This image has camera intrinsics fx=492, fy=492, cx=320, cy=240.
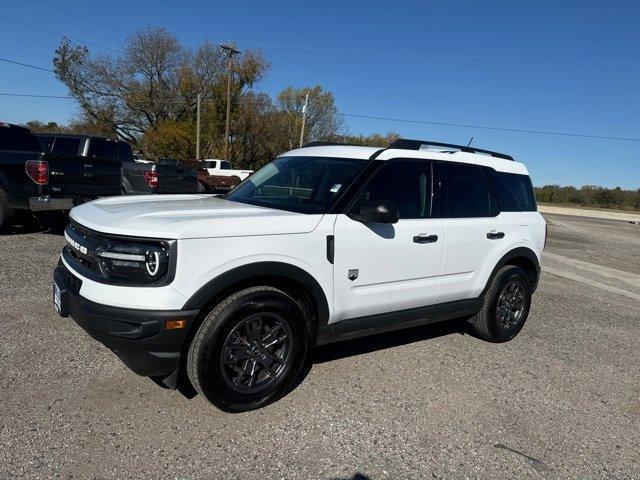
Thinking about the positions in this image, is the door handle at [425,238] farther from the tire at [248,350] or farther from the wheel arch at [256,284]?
the tire at [248,350]

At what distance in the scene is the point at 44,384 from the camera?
3426mm

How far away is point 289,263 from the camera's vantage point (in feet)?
10.9

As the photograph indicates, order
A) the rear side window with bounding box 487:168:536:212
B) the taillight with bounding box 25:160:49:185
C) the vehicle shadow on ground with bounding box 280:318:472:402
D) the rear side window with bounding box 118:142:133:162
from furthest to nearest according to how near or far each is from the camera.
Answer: the rear side window with bounding box 118:142:133:162 < the taillight with bounding box 25:160:49:185 < the rear side window with bounding box 487:168:536:212 < the vehicle shadow on ground with bounding box 280:318:472:402

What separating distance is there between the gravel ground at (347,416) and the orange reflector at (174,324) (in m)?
0.66

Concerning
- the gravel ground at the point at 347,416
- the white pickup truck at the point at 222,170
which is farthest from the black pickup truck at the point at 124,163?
the white pickup truck at the point at 222,170

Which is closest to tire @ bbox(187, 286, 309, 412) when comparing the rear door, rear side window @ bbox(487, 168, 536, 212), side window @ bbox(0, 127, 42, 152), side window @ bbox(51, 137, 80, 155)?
the rear door

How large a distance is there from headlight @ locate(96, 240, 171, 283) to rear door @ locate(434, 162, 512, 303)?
7.88ft

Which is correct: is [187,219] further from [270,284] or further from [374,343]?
[374,343]

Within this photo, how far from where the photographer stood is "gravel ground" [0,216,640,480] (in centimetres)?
277

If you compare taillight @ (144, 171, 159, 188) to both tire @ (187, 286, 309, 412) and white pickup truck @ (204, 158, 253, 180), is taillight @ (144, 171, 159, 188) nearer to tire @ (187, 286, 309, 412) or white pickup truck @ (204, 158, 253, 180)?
tire @ (187, 286, 309, 412)

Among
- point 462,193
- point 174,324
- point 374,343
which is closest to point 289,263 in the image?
point 174,324

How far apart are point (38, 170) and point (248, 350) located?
6168mm

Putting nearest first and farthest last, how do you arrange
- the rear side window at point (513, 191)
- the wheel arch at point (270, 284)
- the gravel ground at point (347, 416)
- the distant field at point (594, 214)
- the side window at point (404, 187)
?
the gravel ground at point (347, 416) < the wheel arch at point (270, 284) < the side window at point (404, 187) < the rear side window at point (513, 191) < the distant field at point (594, 214)

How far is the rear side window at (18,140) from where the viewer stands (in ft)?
26.7
